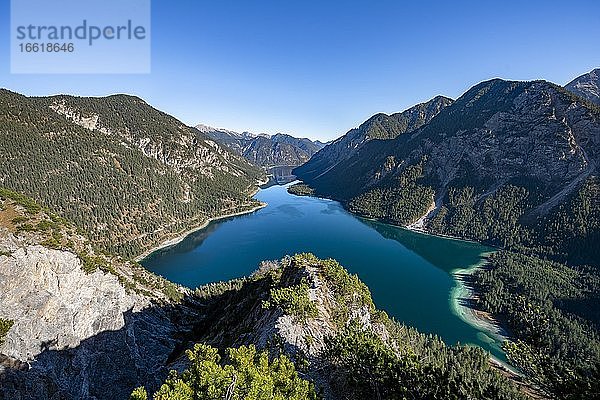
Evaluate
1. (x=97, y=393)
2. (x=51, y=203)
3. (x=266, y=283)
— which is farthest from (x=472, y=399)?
(x=51, y=203)

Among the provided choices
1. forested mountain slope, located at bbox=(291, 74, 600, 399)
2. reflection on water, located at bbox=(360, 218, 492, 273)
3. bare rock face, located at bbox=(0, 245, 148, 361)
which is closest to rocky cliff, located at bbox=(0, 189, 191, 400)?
bare rock face, located at bbox=(0, 245, 148, 361)

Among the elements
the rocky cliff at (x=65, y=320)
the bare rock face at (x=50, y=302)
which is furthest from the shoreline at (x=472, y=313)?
the bare rock face at (x=50, y=302)

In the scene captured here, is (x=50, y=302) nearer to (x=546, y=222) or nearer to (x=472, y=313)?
(x=472, y=313)

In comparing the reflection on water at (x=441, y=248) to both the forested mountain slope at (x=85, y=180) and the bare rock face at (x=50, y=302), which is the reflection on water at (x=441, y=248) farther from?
the bare rock face at (x=50, y=302)

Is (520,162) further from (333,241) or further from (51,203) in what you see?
(51,203)

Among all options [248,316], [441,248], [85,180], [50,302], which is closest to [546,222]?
[441,248]

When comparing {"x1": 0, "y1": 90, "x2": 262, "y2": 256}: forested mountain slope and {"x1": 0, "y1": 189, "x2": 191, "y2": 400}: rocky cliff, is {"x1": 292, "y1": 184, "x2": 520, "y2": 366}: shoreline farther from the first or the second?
{"x1": 0, "y1": 90, "x2": 262, "y2": 256}: forested mountain slope
